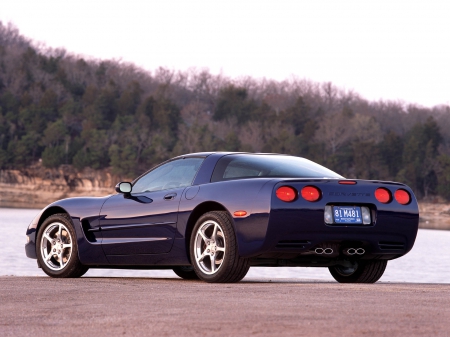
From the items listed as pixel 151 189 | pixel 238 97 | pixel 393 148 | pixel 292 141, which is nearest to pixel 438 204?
pixel 393 148

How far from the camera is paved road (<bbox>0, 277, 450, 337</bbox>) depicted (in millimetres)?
4957

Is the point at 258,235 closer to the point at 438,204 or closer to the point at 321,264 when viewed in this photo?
the point at 321,264

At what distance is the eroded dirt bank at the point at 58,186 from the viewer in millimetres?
110125

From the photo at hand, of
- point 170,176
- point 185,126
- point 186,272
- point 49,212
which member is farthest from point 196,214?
point 185,126

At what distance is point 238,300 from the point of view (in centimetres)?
631

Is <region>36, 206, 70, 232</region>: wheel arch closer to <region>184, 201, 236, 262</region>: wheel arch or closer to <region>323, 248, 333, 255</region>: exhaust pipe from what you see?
<region>184, 201, 236, 262</region>: wheel arch

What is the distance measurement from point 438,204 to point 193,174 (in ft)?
349

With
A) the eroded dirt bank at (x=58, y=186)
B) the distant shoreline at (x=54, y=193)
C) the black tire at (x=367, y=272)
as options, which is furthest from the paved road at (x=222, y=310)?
the eroded dirt bank at (x=58, y=186)

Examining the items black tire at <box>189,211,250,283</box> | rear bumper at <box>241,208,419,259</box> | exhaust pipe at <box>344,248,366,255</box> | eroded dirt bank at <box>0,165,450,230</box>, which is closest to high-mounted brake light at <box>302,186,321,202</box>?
rear bumper at <box>241,208,419,259</box>

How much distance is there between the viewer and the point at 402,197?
852cm

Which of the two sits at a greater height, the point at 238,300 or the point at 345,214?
the point at 345,214

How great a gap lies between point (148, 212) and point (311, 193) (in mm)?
1755

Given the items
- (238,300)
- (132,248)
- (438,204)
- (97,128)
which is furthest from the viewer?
(97,128)

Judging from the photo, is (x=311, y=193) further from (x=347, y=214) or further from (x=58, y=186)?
(x=58, y=186)
